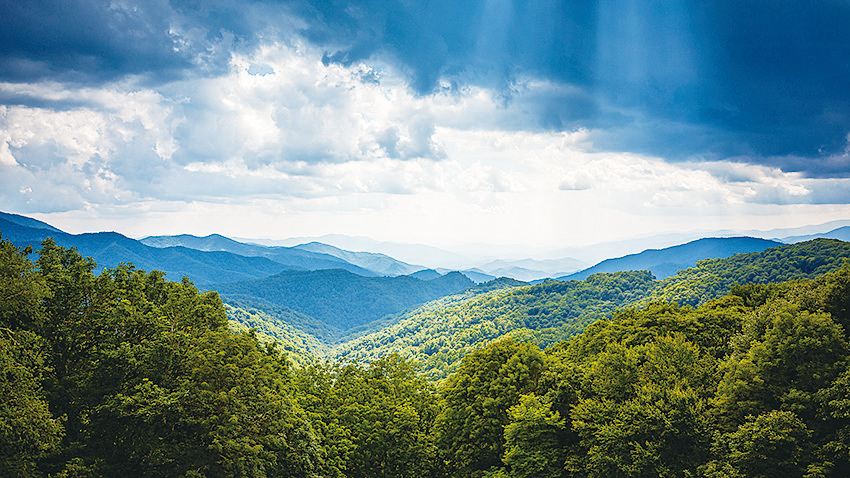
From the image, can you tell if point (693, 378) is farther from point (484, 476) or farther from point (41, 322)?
point (41, 322)

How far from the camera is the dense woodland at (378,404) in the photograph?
24766 mm

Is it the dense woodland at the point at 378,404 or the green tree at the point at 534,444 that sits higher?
the dense woodland at the point at 378,404

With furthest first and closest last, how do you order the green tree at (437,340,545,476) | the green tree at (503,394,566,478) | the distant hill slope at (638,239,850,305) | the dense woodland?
the distant hill slope at (638,239,850,305)
the green tree at (437,340,545,476)
the green tree at (503,394,566,478)
the dense woodland

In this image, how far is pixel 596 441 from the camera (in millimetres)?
31641

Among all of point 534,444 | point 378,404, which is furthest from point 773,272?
point 378,404

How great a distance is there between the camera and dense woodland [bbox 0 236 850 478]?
24766 millimetres

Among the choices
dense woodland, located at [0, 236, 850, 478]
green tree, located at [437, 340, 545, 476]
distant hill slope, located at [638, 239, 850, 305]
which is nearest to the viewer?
dense woodland, located at [0, 236, 850, 478]

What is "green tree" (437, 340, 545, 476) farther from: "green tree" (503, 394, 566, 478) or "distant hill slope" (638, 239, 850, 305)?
"distant hill slope" (638, 239, 850, 305)

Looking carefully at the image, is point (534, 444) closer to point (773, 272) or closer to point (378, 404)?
point (378, 404)

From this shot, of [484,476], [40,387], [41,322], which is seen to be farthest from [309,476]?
[41,322]

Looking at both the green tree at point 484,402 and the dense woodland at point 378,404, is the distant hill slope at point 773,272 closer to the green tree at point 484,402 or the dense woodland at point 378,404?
the green tree at point 484,402

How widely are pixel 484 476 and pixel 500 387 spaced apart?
626 centimetres

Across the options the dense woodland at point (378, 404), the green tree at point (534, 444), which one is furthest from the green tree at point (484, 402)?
the green tree at point (534, 444)

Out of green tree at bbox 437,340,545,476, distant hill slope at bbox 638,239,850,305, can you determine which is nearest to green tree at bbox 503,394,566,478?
green tree at bbox 437,340,545,476
